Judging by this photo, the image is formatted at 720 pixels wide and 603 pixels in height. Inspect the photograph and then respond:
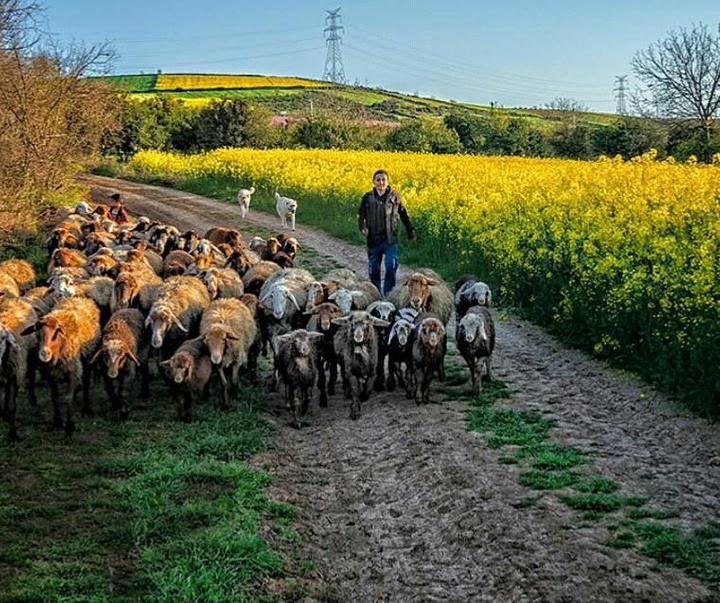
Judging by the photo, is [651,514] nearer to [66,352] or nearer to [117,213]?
[66,352]

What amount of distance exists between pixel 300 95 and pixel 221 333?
9261cm

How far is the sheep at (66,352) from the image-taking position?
33.9ft

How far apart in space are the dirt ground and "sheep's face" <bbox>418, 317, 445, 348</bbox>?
83 centimetres

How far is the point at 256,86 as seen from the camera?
108 metres

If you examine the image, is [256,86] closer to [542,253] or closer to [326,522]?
[542,253]

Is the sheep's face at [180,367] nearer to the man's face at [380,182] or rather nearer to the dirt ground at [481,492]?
the dirt ground at [481,492]

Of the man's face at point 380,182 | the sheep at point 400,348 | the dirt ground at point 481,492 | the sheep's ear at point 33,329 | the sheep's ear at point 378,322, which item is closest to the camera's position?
the dirt ground at point 481,492

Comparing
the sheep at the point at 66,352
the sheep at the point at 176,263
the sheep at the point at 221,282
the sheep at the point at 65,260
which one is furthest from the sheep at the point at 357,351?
the sheep at the point at 65,260

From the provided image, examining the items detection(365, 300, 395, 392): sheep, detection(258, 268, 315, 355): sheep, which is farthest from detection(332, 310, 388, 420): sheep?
detection(258, 268, 315, 355): sheep

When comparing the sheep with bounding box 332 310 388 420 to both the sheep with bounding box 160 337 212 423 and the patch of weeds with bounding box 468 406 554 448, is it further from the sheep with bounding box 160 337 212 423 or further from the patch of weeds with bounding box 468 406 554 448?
the sheep with bounding box 160 337 212 423

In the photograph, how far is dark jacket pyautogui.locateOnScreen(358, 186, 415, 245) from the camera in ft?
50.8

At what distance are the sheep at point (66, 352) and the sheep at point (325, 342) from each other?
122 inches

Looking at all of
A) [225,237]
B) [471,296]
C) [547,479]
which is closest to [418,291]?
[471,296]

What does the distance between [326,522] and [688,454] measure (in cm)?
397
